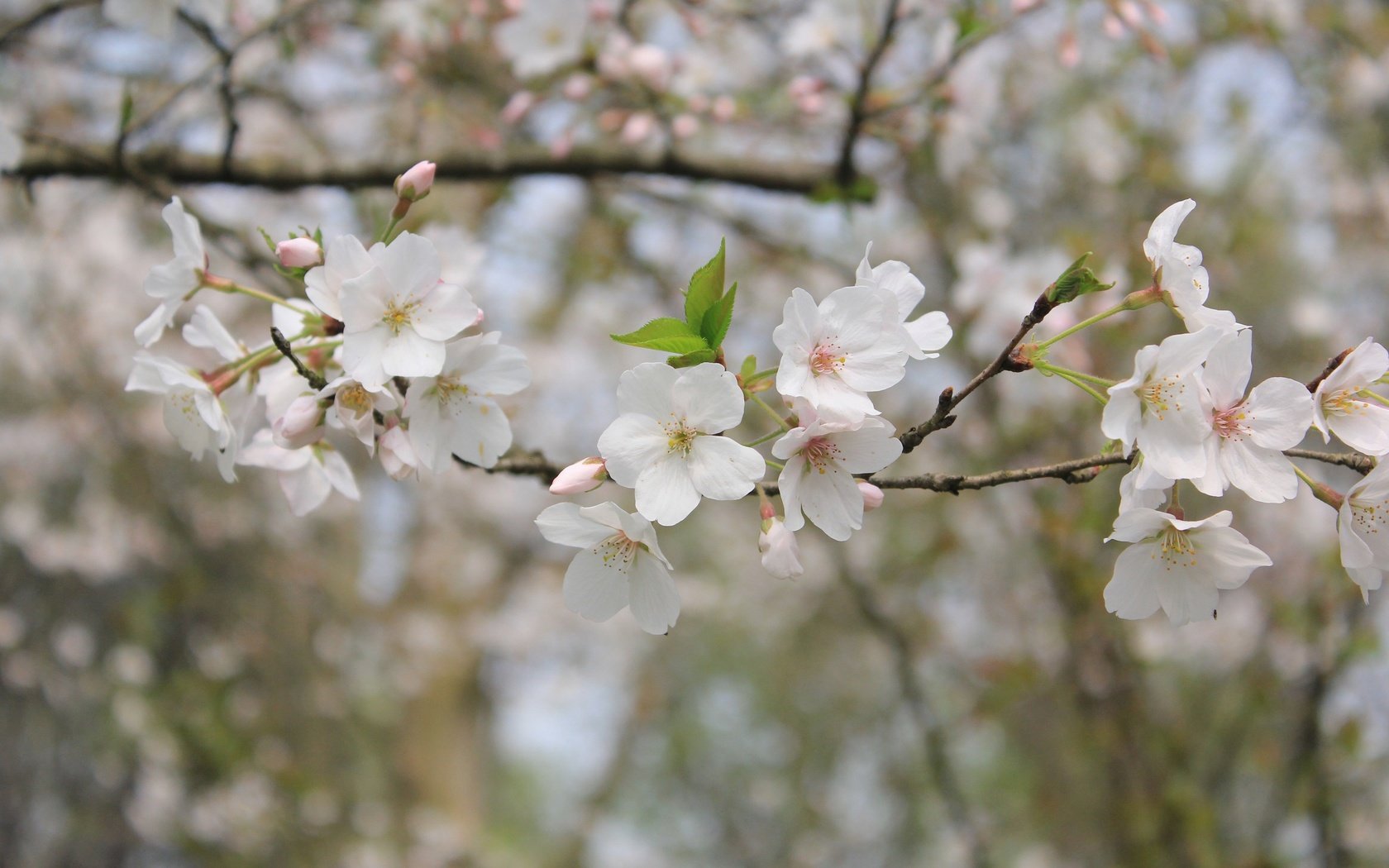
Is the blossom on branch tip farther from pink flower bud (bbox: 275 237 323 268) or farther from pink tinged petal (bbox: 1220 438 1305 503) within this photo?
pink tinged petal (bbox: 1220 438 1305 503)

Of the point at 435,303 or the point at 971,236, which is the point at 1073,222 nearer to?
the point at 971,236

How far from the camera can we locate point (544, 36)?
2.51 m

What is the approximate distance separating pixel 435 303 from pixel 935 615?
6.45 m

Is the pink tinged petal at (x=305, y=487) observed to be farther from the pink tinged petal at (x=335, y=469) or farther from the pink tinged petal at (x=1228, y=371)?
the pink tinged petal at (x=1228, y=371)

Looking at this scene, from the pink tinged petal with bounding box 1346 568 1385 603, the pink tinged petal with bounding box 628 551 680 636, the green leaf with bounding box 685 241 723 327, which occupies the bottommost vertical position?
the pink tinged petal with bounding box 628 551 680 636

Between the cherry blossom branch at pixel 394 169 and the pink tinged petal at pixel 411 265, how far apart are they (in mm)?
1105

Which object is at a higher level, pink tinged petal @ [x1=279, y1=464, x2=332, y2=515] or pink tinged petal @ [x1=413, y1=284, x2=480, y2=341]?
pink tinged petal @ [x1=413, y1=284, x2=480, y2=341]

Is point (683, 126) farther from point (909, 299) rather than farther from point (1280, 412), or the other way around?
point (1280, 412)

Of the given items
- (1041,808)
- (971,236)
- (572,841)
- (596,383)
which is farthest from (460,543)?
(971,236)

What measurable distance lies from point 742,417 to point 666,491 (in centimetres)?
11

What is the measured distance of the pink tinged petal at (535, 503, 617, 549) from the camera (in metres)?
1.00

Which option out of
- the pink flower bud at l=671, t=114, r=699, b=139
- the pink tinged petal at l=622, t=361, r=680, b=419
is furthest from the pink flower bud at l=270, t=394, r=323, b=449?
the pink flower bud at l=671, t=114, r=699, b=139

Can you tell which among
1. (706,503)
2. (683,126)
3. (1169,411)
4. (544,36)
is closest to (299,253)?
(1169,411)

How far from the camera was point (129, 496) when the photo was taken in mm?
5625
